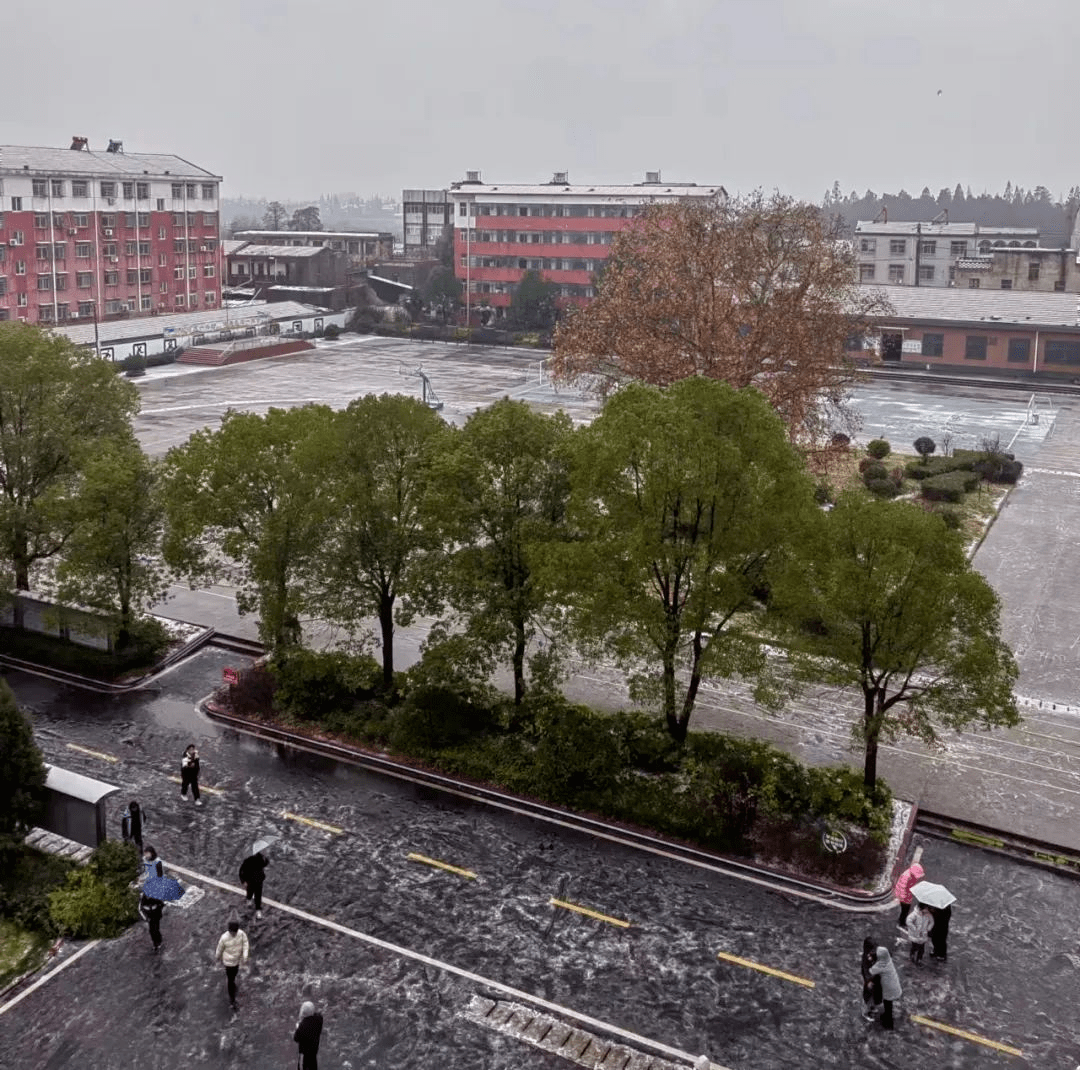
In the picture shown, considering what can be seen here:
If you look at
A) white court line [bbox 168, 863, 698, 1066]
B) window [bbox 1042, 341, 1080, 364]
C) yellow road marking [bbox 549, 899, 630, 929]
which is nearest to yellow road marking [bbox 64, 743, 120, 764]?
Answer: white court line [bbox 168, 863, 698, 1066]

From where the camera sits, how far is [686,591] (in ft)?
69.1

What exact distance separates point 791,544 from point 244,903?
11.2 metres

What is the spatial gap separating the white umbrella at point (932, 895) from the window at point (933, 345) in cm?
6527

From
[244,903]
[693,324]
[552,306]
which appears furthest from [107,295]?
[244,903]

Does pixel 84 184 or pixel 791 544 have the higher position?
pixel 84 184

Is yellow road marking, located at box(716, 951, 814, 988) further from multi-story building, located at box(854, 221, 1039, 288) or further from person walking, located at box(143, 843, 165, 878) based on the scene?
multi-story building, located at box(854, 221, 1039, 288)

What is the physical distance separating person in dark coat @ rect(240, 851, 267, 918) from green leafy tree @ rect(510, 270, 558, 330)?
76.0 metres

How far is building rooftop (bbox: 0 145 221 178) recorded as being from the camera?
78938 mm

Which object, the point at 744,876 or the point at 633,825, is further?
the point at 633,825

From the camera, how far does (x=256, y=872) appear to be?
57.7ft

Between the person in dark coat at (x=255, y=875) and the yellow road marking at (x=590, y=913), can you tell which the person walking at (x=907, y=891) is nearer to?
the yellow road marking at (x=590, y=913)

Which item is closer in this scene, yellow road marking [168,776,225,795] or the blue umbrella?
the blue umbrella

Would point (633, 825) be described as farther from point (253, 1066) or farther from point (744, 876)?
point (253, 1066)

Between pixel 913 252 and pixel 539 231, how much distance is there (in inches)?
1287
